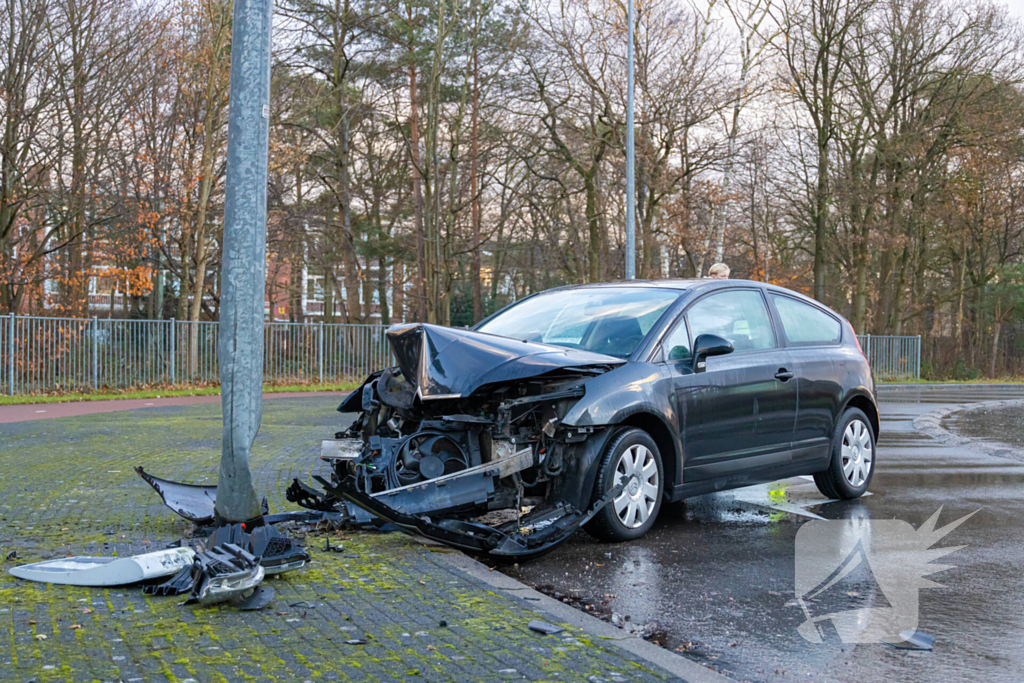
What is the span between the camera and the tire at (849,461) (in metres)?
7.91

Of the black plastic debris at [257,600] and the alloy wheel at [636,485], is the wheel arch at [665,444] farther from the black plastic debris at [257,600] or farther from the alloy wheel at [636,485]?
the black plastic debris at [257,600]

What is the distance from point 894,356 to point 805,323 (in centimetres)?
3035

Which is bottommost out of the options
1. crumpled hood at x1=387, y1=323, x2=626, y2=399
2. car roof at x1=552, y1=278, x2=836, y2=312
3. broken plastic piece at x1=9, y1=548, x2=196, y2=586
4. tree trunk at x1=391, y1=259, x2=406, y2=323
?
broken plastic piece at x1=9, y1=548, x2=196, y2=586

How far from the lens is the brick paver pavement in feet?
11.9

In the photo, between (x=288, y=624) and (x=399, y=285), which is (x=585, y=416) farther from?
(x=399, y=285)

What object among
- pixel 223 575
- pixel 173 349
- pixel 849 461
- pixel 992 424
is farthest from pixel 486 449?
pixel 173 349

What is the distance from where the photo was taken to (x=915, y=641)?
14.1 ft

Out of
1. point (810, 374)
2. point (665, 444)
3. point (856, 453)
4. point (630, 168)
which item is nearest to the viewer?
point (665, 444)

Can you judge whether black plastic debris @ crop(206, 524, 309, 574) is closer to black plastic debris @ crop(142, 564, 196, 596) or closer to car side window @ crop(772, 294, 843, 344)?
black plastic debris @ crop(142, 564, 196, 596)

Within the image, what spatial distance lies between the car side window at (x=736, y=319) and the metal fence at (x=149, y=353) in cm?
1298

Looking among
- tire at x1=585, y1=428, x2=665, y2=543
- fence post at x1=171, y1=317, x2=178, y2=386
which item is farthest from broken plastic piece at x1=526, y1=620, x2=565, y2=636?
fence post at x1=171, y1=317, x2=178, y2=386

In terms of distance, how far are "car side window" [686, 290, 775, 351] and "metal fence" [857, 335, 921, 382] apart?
Answer: 95.6ft

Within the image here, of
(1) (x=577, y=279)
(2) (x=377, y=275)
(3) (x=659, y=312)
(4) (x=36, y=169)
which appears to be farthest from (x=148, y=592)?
(2) (x=377, y=275)

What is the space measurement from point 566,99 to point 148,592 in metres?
26.2
